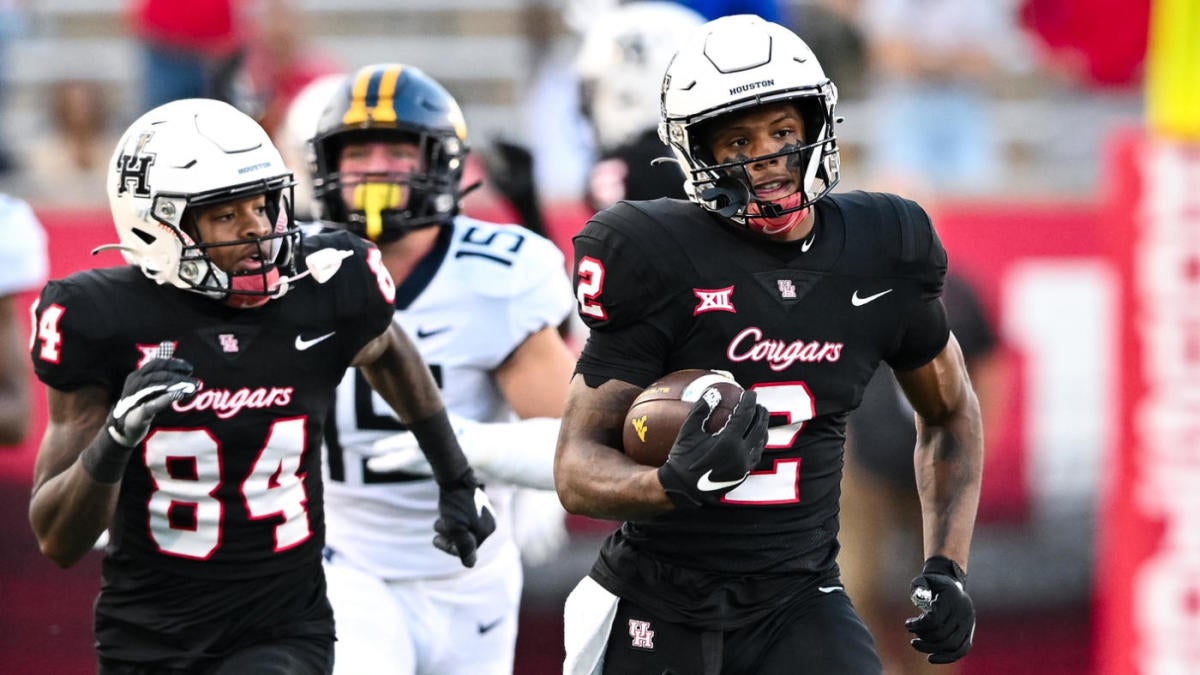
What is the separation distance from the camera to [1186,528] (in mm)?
6879

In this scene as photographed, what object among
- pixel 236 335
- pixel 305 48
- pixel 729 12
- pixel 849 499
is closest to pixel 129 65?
pixel 305 48

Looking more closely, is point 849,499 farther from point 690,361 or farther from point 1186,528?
point 690,361

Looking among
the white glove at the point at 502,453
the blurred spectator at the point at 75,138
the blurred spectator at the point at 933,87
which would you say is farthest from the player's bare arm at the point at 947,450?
the blurred spectator at the point at 75,138

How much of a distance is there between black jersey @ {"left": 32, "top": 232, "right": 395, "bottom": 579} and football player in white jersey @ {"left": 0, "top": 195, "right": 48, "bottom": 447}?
1520mm

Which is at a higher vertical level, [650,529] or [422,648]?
[650,529]

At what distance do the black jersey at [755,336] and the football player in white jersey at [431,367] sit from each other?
3.15 feet

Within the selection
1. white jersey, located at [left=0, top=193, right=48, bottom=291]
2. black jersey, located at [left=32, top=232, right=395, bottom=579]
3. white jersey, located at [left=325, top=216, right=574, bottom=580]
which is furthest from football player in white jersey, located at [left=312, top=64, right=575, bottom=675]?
white jersey, located at [left=0, top=193, right=48, bottom=291]

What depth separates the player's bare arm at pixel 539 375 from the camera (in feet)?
16.1

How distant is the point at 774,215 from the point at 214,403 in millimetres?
1200

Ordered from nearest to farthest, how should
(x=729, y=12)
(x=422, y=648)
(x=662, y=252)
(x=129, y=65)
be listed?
(x=662, y=252) < (x=422, y=648) < (x=729, y=12) < (x=129, y=65)

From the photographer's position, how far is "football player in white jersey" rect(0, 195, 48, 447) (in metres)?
5.57

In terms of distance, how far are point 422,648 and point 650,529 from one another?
1.16 metres

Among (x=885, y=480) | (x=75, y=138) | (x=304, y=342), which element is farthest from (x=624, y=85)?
(x=75, y=138)

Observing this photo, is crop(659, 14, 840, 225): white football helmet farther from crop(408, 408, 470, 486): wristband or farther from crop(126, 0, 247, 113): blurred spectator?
crop(126, 0, 247, 113): blurred spectator
